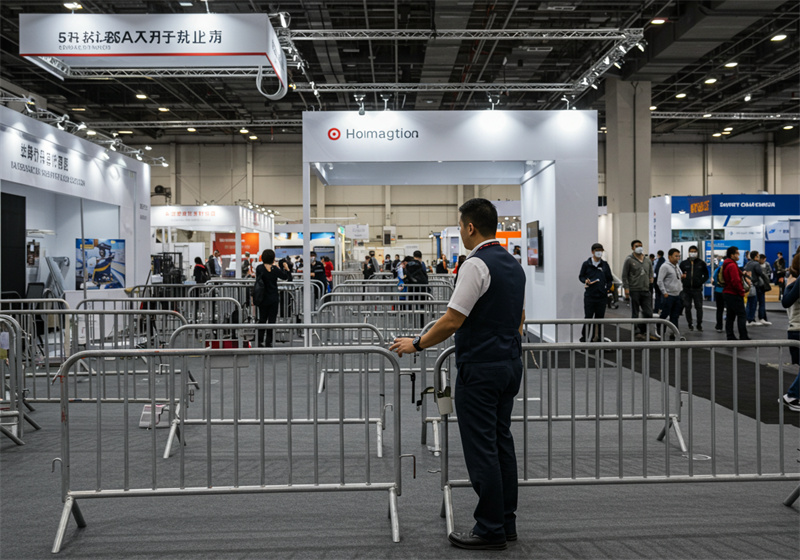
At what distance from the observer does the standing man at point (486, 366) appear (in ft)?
11.4

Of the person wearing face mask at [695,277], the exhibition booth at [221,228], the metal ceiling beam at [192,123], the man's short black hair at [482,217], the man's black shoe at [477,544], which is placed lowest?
the man's black shoe at [477,544]

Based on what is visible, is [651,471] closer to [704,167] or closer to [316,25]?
[316,25]

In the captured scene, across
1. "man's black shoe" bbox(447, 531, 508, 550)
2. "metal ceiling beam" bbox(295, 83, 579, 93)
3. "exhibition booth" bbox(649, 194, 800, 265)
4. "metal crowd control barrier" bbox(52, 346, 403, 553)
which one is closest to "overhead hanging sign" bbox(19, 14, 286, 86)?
"metal crowd control barrier" bbox(52, 346, 403, 553)

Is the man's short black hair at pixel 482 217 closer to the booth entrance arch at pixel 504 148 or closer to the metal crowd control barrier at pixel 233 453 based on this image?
the metal crowd control barrier at pixel 233 453

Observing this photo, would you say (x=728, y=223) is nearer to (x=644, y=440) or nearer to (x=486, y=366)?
(x=644, y=440)

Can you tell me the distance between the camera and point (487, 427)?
350 centimetres

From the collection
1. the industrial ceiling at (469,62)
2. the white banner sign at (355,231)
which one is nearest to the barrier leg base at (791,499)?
the industrial ceiling at (469,62)

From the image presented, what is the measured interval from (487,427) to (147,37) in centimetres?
675

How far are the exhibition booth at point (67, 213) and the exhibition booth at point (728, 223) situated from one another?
52.4 ft

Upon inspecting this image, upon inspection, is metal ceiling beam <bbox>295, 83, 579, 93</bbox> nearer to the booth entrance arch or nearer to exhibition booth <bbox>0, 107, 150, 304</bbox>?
the booth entrance arch

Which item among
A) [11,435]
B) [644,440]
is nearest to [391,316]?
[11,435]

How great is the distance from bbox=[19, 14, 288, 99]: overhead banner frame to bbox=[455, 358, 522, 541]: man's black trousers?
242 inches

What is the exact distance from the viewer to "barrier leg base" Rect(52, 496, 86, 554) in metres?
3.58

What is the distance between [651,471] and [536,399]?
2371 millimetres
